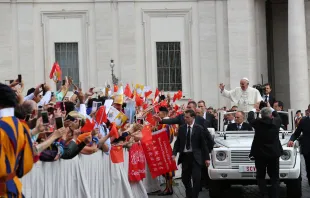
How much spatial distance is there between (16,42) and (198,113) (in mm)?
25924

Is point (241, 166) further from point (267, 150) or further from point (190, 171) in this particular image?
point (267, 150)

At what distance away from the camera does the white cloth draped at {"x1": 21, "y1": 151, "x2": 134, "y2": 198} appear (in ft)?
37.6

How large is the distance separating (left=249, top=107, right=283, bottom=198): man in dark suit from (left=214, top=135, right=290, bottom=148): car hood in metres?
1.06

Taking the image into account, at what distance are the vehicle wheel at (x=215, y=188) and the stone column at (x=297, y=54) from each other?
82.6 ft

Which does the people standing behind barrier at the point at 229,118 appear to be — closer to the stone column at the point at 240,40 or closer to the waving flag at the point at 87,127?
the waving flag at the point at 87,127

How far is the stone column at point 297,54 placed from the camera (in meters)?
42.8

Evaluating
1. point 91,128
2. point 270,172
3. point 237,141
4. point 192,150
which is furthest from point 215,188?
point 91,128

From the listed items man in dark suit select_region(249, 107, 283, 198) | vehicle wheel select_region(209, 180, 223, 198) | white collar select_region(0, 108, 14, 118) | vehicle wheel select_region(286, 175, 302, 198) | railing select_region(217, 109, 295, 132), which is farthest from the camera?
railing select_region(217, 109, 295, 132)

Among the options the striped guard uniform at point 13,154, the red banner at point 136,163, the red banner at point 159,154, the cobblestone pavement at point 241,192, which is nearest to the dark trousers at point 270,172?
the cobblestone pavement at point 241,192

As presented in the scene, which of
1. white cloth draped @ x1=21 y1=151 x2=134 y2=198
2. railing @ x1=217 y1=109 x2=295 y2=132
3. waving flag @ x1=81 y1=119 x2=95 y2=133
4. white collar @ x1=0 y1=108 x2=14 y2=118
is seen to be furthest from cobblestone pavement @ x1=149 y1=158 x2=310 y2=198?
white collar @ x1=0 y1=108 x2=14 y2=118

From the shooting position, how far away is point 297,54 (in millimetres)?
42969

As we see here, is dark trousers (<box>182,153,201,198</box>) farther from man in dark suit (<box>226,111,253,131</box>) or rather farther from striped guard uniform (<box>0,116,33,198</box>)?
striped guard uniform (<box>0,116,33,198</box>)

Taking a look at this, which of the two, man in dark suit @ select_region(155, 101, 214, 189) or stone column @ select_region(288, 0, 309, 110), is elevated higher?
stone column @ select_region(288, 0, 309, 110)

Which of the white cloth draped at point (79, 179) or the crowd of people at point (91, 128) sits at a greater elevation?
the crowd of people at point (91, 128)
